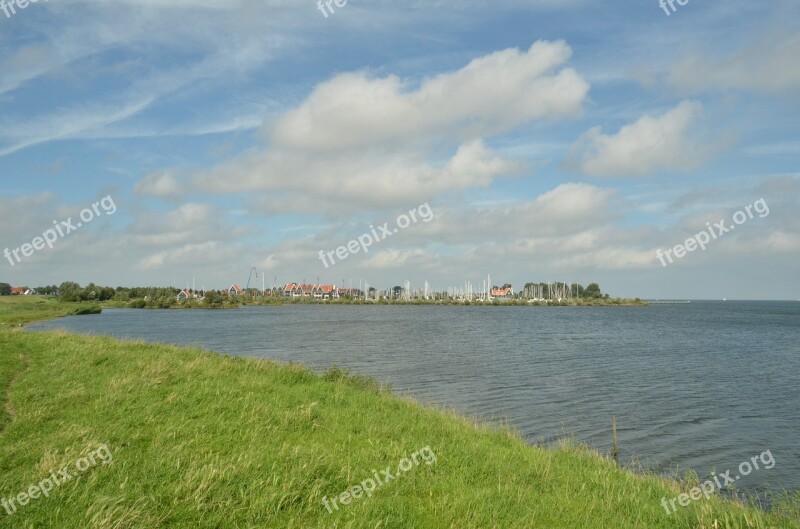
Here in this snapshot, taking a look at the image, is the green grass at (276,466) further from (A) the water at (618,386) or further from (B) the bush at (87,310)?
(B) the bush at (87,310)

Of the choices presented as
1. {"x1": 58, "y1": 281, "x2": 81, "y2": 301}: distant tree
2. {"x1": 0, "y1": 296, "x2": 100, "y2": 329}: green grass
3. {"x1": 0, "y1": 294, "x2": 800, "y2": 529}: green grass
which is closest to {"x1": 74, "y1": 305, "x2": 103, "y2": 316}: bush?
{"x1": 0, "y1": 296, "x2": 100, "y2": 329}: green grass

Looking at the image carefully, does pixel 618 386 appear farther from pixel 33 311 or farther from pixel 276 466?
pixel 33 311

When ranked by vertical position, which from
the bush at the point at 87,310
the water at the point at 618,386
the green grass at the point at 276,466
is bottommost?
the water at the point at 618,386

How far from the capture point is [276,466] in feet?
36.0

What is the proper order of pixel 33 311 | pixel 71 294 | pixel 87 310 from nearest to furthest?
pixel 33 311 < pixel 87 310 < pixel 71 294

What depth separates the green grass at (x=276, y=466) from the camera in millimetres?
9117

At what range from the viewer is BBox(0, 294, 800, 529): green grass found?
912 cm

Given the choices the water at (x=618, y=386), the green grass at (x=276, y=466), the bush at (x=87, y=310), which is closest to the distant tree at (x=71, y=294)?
the bush at (x=87, y=310)

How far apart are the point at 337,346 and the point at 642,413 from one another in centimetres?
3381

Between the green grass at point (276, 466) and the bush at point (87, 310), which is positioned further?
Result: the bush at point (87, 310)

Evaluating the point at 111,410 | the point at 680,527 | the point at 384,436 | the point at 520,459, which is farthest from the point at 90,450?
the point at 680,527

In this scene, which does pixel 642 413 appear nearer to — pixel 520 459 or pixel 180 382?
pixel 520 459

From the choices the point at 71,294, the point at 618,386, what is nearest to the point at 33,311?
the point at 71,294

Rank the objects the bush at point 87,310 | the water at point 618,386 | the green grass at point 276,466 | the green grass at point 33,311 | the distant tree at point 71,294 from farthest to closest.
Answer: the distant tree at point 71,294 < the bush at point 87,310 < the green grass at point 33,311 < the water at point 618,386 < the green grass at point 276,466
